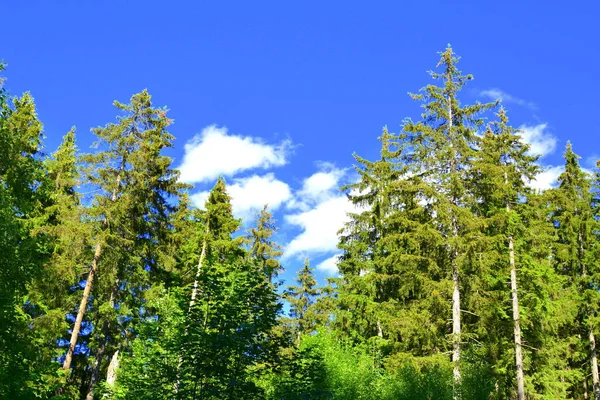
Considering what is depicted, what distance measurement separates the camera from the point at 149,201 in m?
21.6

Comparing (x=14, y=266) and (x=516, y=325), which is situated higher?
(x=516, y=325)

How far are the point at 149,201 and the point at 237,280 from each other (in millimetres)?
12959

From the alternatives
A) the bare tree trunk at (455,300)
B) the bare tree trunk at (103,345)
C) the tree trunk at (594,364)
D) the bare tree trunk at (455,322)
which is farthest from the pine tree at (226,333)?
the tree trunk at (594,364)

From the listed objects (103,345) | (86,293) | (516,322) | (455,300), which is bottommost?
(103,345)

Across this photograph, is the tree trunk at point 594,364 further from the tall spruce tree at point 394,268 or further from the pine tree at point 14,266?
the pine tree at point 14,266

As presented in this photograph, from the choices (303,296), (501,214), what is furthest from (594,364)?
(303,296)

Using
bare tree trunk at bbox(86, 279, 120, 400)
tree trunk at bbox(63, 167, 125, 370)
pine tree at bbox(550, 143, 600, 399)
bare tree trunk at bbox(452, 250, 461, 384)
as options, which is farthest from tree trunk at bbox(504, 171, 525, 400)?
bare tree trunk at bbox(86, 279, 120, 400)

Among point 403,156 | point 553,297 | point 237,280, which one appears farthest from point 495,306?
point 237,280

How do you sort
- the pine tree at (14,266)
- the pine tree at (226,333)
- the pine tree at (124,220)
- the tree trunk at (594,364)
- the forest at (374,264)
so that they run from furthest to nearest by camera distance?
the tree trunk at (594,364) < the pine tree at (124,220) < the forest at (374,264) < the pine tree at (14,266) < the pine tree at (226,333)

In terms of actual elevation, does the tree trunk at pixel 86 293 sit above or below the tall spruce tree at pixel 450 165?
below

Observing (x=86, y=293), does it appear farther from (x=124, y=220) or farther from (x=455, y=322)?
(x=455, y=322)

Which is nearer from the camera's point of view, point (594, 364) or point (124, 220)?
point (124, 220)

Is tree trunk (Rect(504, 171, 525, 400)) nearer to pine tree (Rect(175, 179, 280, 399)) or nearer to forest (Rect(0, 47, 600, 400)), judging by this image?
forest (Rect(0, 47, 600, 400))

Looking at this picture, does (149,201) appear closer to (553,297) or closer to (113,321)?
(113,321)
